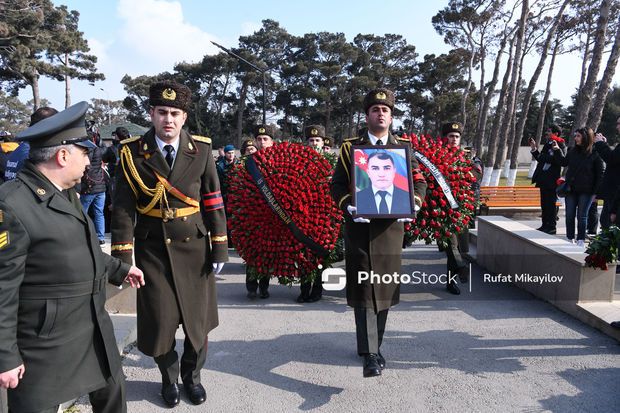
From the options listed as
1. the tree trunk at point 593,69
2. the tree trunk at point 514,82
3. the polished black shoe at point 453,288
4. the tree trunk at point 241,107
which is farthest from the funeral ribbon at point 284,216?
the tree trunk at point 241,107

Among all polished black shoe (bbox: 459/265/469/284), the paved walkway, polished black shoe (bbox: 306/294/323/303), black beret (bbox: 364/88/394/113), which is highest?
black beret (bbox: 364/88/394/113)

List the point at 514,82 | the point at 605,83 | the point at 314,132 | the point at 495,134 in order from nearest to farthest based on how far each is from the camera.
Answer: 1. the point at 314,132
2. the point at 605,83
3. the point at 514,82
4. the point at 495,134

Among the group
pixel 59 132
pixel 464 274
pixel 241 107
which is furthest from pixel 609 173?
pixel 241 107

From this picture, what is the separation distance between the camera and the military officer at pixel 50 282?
206 cm

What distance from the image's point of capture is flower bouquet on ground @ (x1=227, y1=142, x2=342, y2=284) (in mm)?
5184

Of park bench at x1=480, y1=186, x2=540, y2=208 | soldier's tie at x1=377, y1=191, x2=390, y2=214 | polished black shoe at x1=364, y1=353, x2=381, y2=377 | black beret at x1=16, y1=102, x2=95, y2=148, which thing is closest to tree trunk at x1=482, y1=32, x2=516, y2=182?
park bench at x1=480, y1=186, x2=540, y2=208

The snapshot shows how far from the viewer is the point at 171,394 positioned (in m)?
3.43

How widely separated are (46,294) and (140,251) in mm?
1183

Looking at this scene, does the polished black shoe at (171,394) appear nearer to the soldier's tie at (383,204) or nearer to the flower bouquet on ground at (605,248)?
the soldier's tie at (383,204)

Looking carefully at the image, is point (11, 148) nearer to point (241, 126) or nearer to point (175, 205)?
point (175, 205)

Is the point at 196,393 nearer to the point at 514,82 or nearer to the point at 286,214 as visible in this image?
the point at 286,214

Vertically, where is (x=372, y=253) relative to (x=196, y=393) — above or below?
above

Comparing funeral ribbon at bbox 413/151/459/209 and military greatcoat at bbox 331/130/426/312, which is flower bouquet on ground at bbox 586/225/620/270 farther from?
military greatcoat at bbox 331/130/426/312

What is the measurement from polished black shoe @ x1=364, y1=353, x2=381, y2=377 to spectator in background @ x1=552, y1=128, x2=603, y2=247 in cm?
569
